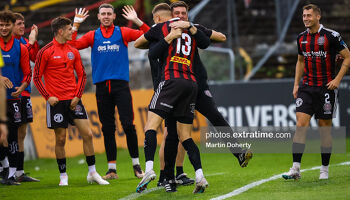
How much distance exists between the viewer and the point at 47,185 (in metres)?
8.82

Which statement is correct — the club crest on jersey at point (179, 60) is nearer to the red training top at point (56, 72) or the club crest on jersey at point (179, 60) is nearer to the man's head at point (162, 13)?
the man's head at point (162, 13)

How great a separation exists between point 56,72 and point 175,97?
228 centimetres

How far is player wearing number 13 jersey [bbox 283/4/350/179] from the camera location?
8117 mm

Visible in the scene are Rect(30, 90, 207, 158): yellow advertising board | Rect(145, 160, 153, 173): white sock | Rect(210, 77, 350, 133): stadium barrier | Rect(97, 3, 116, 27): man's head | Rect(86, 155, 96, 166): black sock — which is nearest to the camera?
Rect(145, 160, 153, 173): white sock

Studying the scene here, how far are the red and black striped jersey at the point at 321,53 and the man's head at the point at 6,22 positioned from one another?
3.94 m

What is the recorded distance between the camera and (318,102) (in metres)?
8.19

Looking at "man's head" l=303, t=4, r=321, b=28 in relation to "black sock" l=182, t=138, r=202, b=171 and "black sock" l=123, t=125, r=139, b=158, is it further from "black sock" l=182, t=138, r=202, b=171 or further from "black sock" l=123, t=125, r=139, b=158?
"black sock" l=123, t=125, r=139, b=158

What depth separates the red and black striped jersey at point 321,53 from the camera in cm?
813

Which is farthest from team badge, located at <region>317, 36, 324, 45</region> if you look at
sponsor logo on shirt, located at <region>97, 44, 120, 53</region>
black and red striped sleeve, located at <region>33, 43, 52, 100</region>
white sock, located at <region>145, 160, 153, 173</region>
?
black and red striped sleeve, located at <region>33, 43, 52, 100</region>

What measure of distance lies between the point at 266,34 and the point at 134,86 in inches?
245

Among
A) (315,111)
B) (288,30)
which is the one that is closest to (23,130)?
(315,111)

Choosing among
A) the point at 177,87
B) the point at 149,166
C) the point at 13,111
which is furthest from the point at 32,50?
the point at 149,166

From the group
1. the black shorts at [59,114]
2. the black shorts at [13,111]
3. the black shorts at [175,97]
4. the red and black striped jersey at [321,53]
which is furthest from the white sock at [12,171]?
the red and black striped jersey at [321,53]

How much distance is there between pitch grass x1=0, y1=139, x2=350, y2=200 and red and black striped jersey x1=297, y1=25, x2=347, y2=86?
4.25 ft
